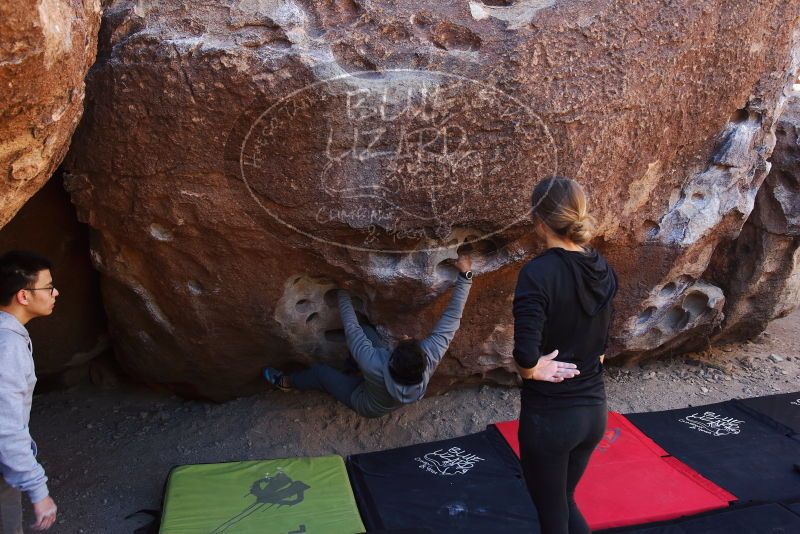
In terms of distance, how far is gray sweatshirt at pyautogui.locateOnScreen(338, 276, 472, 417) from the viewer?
9.23 ft

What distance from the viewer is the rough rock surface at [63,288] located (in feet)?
10.9

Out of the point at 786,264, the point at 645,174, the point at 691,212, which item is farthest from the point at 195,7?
the point at 786,264

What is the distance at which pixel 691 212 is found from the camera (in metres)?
3.41

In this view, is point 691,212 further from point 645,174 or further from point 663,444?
point 663,444

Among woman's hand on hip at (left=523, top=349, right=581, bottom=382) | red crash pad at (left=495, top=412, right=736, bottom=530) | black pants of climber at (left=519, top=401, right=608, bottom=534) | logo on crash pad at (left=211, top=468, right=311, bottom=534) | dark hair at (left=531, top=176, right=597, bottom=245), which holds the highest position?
dark hair at (left=531, top=176, right=597, bottom=245)

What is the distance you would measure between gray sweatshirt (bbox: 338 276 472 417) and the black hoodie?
0.79m

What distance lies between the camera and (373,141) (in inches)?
105

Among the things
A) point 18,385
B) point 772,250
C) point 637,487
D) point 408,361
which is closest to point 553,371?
point 408,361

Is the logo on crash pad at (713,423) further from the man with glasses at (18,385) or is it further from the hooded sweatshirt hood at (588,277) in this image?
the man with glasses at (18,385)

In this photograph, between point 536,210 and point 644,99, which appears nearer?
point 536,210

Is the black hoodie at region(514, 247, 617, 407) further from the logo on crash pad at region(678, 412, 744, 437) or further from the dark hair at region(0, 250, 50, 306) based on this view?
the logo on crash pad at region(678, 412, 744, 437)

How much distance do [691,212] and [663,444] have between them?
3.65 ft

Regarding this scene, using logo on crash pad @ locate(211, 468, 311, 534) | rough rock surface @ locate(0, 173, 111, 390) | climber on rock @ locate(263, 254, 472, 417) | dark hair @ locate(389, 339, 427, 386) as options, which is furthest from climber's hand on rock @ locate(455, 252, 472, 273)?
rough rock surface @ locate(0, 173, 111, 390)

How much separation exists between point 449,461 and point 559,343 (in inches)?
54.3
